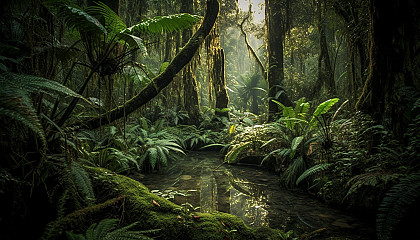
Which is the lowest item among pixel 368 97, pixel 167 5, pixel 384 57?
pixel 368 97

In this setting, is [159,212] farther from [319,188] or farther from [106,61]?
[319,188]

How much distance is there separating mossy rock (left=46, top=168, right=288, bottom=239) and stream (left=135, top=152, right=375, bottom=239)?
0.24 m

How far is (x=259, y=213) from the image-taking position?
3184 millimetres

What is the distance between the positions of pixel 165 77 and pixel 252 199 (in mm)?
2547

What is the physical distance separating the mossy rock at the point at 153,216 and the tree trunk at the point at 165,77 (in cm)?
135

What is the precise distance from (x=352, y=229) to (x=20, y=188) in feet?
10.7

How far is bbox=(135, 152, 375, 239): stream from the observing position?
2746 millimetres

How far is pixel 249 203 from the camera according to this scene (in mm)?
3557

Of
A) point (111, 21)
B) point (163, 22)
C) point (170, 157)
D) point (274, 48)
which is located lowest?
point (170, 157)

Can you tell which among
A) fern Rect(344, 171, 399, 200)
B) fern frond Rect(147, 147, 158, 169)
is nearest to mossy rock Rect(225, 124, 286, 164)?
fern frond Rect(147, 147, 158, 169)

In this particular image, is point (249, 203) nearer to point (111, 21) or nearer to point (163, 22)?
point (163, 22)

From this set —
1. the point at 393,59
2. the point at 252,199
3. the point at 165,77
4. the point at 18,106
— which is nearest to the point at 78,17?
the point at 18,106

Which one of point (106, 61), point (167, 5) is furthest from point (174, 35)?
point (106, 61)

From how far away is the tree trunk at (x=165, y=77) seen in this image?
347 centimetres
